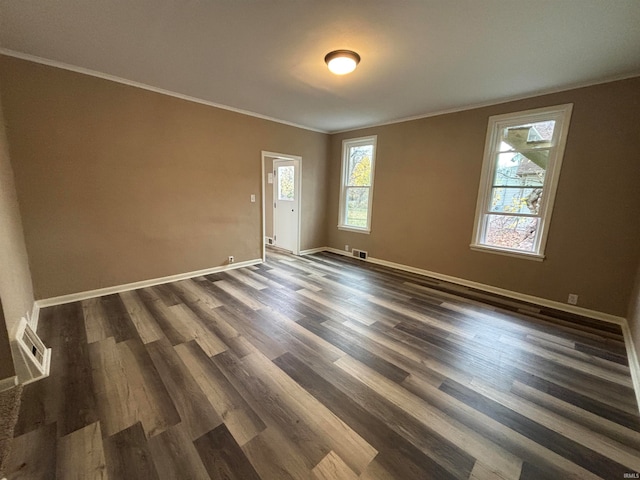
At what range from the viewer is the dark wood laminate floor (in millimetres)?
1289

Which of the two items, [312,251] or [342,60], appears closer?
[342,60]

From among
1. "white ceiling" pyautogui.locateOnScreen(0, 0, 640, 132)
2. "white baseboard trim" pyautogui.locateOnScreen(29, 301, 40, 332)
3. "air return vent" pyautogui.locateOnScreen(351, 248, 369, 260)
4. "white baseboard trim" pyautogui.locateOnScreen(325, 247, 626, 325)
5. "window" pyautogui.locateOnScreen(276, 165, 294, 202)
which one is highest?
"white ceiling" pyautogui.locateOnScreen(0, 0, 640, 132)

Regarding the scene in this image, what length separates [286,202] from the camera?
559cm

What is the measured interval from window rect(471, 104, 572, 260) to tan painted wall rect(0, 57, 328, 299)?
358 centimetres

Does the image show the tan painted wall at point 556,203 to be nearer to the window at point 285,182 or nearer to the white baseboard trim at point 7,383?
the window at point 285,182

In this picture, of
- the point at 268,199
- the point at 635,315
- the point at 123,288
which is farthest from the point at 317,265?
the point at 635,315

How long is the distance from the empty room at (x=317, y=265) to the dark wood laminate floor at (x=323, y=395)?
0.01 m

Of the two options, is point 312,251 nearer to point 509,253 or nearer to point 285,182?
point 285,182

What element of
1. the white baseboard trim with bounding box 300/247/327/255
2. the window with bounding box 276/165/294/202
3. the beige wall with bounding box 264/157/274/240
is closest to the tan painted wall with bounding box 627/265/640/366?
the white baseboard trim with bounding box 300/247/327/255

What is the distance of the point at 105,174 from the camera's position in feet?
9.91

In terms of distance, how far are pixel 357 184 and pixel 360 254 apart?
1477 millimetres

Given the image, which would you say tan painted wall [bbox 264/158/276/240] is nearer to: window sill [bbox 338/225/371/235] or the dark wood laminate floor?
window sill [bbox 338/225/371/235]

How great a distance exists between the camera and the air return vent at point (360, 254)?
5.22 m

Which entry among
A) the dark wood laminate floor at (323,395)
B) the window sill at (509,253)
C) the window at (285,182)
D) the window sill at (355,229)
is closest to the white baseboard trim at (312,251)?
the window sill at (355,229)
